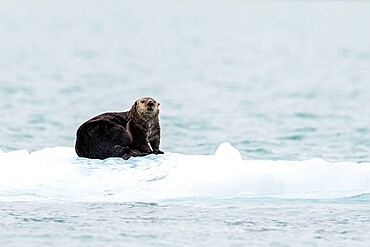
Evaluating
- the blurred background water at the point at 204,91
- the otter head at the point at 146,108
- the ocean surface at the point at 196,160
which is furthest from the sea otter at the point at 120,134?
the blurred background water at the point at 204,91

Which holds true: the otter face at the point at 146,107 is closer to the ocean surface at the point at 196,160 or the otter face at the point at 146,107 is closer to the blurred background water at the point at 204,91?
the ocean surface at the point at 196,160

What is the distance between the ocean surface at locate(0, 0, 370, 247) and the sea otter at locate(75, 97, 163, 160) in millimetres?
104

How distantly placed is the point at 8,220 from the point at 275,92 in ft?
58.9

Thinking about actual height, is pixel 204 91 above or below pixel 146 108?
above

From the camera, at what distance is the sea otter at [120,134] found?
8.97 meters

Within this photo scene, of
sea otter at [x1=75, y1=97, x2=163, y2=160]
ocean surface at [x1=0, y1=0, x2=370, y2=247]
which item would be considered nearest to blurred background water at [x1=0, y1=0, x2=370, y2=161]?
ocean surface at [x1=0, y1=0, x2=370, y2=247]

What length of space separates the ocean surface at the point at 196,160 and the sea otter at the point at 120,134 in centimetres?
10

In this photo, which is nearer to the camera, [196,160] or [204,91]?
[196,160]

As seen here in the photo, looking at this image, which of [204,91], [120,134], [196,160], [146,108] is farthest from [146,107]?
[204,91]

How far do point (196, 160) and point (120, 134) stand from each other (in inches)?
27.1

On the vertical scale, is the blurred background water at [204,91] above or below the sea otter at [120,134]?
above

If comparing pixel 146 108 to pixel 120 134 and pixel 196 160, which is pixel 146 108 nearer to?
pixel 120 134

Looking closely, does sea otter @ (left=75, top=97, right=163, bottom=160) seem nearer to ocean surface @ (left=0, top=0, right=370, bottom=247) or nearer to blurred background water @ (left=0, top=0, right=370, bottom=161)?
ocean surface @ (left=0, top=0, right=370, bottom=247)

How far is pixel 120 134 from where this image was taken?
8.98 m
